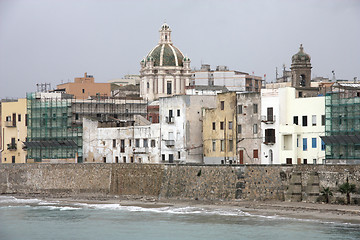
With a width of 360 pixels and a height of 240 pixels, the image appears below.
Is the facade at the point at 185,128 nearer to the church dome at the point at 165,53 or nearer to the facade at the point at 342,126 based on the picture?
the facade at the point at 342,126

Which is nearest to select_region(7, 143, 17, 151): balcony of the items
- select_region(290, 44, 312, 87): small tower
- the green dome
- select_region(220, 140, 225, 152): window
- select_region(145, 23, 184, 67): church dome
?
select_region(220, 140, 225, 152): window

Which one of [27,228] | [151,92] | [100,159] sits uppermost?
[151,92]

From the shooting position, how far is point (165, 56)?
4643 inches

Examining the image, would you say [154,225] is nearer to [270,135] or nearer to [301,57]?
[270,135]

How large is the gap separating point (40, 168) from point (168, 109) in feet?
45.8

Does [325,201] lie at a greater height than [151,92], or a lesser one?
lesser

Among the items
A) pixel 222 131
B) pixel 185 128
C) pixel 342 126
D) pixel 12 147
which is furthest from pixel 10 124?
pixel 342 126

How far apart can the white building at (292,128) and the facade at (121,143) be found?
13.0 m

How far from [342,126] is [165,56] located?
5691cm

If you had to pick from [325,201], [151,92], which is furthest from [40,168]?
[151,92]

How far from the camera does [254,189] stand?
202 ft

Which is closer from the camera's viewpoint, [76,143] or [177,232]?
[177,232]

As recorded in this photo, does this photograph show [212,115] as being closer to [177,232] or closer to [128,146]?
[128,146]

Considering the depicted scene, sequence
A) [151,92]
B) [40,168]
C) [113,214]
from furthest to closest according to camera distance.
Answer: [151,92]
[40,168]
[113,214]
